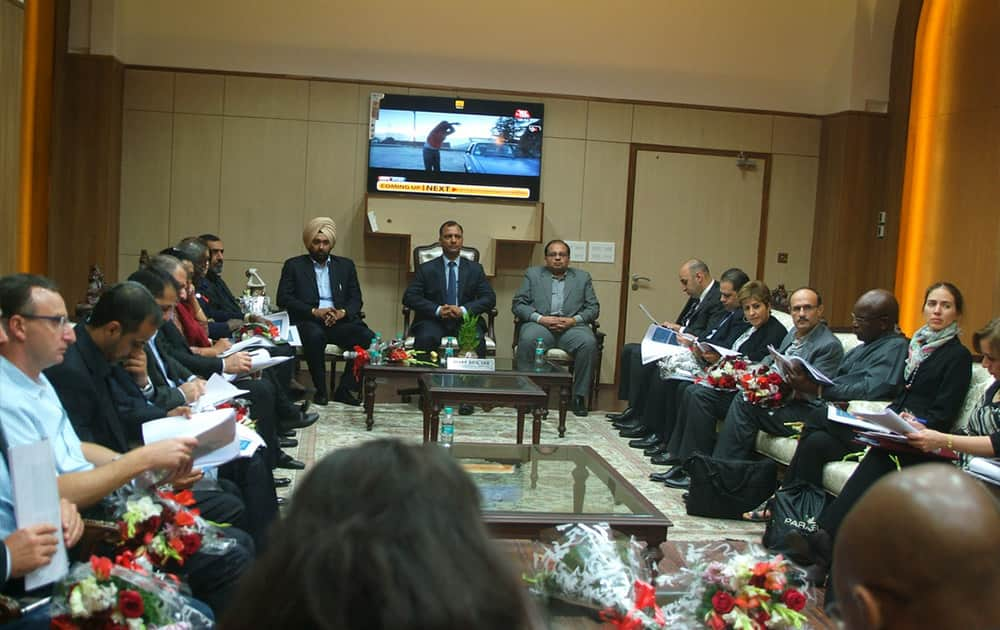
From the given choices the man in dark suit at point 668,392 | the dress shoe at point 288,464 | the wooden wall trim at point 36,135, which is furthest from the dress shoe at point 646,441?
the wooden wall trim at point 36,135

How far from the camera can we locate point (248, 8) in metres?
8.94

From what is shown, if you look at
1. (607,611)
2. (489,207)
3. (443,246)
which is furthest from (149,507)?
(489,207)

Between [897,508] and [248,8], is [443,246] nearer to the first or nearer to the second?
[248,8]

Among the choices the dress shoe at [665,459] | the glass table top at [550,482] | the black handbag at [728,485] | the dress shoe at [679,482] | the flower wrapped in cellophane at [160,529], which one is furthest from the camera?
the dress shoe at [665,459]

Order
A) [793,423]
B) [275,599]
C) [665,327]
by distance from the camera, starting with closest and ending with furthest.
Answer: [275,599]
[793,423]
[665,327]

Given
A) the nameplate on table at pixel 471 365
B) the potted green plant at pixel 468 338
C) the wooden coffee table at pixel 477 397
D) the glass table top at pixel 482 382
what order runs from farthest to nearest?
the potted green plant at pixel 468 338 → the nameplate on table at pixel 471 365 → the glass table top at pixel 482 382 → the wooden coffee table at pixel 477 397

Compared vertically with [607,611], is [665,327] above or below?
above

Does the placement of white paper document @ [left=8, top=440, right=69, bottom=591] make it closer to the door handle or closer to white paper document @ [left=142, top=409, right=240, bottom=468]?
white paper document @ [left=142, top=409, right=240, bottom=468]

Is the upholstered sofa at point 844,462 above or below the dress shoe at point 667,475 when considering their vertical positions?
above

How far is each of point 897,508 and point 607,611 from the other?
190 centimetres

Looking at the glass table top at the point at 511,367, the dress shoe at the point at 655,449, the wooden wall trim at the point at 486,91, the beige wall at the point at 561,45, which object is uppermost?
the beige wall at the point at 561,45

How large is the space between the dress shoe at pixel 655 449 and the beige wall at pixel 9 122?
14.4 feet

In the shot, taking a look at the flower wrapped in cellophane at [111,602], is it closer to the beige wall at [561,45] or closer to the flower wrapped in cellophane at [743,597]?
the flower wrapped in cellophane at [743,597]

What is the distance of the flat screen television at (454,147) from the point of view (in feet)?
29.6
